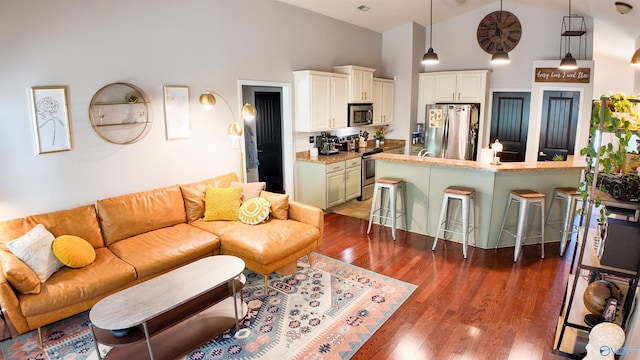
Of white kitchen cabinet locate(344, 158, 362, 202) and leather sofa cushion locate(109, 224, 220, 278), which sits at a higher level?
white kitchen cabinet locate(344, 158, 362, 202)

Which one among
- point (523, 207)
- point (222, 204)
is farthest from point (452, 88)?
point (222, 204)

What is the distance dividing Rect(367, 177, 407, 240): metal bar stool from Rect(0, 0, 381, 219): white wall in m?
1.95

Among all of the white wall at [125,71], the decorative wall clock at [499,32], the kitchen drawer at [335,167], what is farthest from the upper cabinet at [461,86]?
the white wall at [125,71]

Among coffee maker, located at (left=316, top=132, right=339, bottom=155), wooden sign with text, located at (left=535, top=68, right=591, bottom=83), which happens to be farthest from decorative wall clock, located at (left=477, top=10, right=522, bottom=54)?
coffee maker, located at (left=316, top=132, right=339, bottom=155)

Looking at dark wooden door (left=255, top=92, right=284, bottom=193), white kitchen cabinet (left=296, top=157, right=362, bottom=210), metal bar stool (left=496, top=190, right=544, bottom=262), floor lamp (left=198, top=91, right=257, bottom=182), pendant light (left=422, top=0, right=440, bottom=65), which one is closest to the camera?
floor lamp (left=198, top=91, right=257, bottom=182)

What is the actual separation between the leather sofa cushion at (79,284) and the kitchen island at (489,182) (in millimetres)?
3438

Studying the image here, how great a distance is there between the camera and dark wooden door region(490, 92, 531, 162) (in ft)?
21.9

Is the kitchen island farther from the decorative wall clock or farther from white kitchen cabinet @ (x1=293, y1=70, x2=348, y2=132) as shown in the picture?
the decorative wall clock

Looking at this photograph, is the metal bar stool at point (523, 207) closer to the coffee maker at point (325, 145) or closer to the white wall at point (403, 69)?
the coffee maker at point (325, 145)

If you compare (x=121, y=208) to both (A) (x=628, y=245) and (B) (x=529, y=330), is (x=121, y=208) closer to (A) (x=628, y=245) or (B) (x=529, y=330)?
(B) (x=529, y=330)

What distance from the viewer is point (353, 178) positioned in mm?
6301

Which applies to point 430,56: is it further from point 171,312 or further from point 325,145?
point 171,312

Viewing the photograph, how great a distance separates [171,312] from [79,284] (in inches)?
31.1

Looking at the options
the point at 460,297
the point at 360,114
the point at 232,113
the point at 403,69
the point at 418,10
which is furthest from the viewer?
the point at 403,69
